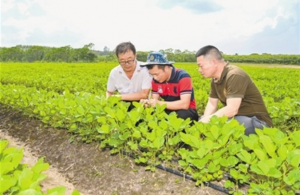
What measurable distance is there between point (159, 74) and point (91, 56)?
65.3 metres

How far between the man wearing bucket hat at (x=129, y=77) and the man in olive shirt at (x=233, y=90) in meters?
0.98

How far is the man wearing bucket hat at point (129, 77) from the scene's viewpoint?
3938mm

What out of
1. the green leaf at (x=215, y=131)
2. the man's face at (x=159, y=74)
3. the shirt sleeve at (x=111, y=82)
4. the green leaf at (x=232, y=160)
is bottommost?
the green leaf at (x=232, y=160)

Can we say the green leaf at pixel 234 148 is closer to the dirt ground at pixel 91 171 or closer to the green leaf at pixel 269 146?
the green leaf at pixel 269 146

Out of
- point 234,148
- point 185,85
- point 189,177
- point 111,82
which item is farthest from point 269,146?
point 111,82

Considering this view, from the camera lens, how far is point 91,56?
67.2m

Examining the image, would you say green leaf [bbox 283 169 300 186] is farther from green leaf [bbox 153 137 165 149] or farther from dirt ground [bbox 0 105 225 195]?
green leaf [bbox 153 137 165 149]

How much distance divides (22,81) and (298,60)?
5088 cm

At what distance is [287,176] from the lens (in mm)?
2336

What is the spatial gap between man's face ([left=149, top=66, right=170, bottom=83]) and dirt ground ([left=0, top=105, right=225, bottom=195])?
98cm

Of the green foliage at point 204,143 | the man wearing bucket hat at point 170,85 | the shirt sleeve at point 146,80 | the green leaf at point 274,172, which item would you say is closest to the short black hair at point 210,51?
the man wearing bucket hat at point 170,85

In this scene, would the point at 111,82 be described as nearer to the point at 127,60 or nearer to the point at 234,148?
the point at 127,60

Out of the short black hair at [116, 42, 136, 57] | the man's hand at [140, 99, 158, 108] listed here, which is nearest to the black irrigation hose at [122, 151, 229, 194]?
the man's hand at [140, 99, 158, 108]

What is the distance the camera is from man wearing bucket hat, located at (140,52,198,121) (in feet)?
11.8
